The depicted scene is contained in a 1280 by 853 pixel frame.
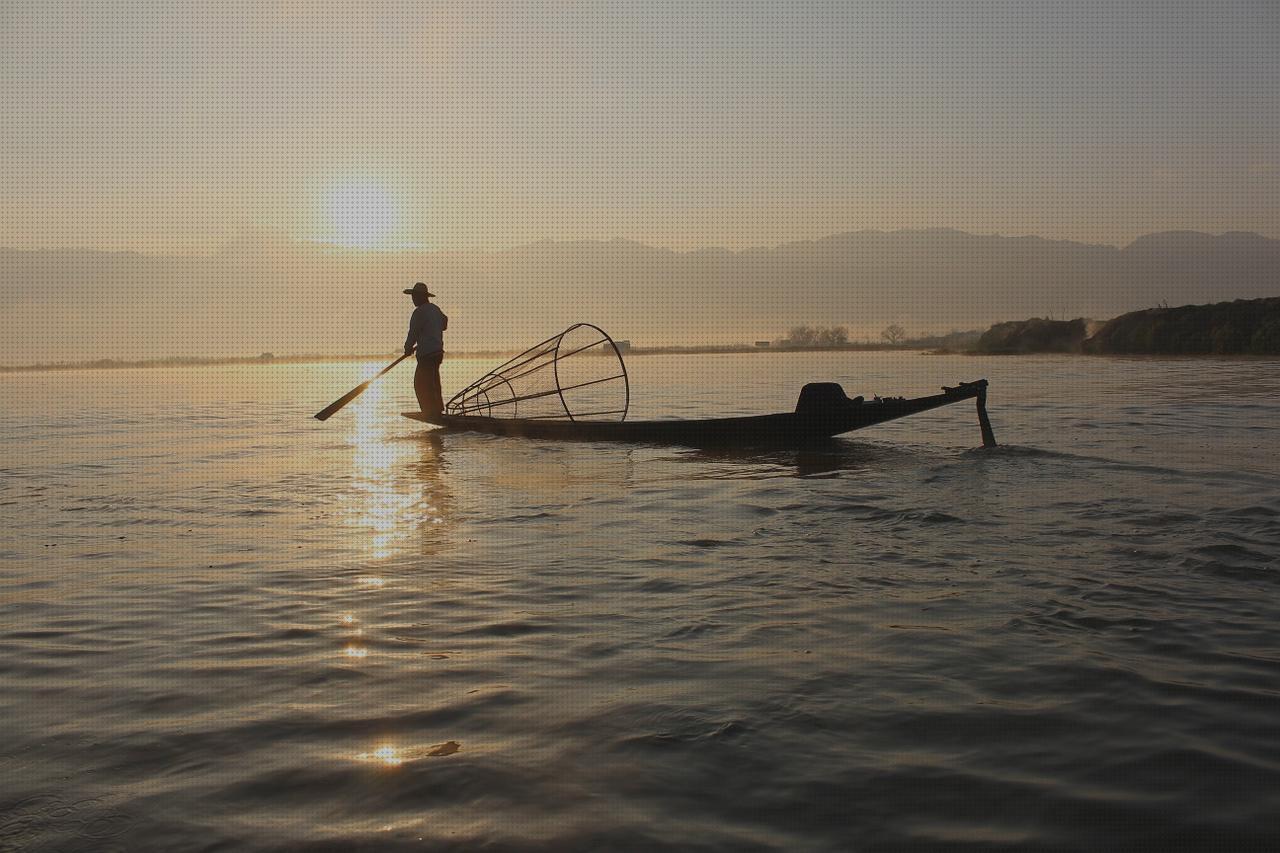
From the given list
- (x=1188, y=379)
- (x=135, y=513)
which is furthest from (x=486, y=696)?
(x=1188, y=379)

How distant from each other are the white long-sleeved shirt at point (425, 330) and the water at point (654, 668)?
25.2 ft

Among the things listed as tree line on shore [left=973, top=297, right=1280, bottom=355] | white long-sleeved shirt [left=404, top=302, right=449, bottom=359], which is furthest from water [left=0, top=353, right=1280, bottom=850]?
tree line on shore [left=973, top=297, right=1280, bottom=355]

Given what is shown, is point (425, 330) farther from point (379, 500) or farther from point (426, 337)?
point (379, 500)

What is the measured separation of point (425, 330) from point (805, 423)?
7.79m

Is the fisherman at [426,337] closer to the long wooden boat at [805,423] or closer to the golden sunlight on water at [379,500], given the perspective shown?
the golden sunlight on water at [379,500]

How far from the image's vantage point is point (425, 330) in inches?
712

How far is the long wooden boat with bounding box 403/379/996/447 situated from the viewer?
43.7 ft

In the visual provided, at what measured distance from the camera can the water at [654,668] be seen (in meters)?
3.10

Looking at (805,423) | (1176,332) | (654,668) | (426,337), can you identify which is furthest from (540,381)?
(1176,332)

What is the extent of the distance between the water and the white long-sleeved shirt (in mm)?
7680

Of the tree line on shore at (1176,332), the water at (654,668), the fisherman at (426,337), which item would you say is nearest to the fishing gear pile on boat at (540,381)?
the fisherman at (426,337)

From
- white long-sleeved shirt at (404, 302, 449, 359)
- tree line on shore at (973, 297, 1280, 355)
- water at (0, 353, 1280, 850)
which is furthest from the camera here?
tree line on shore at (973, 297, 1280, 355)

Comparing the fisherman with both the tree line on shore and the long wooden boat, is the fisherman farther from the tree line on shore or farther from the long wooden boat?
the tree line on shore

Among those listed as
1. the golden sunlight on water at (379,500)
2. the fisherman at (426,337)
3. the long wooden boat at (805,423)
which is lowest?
the golden sunlight on water at (379,500)
